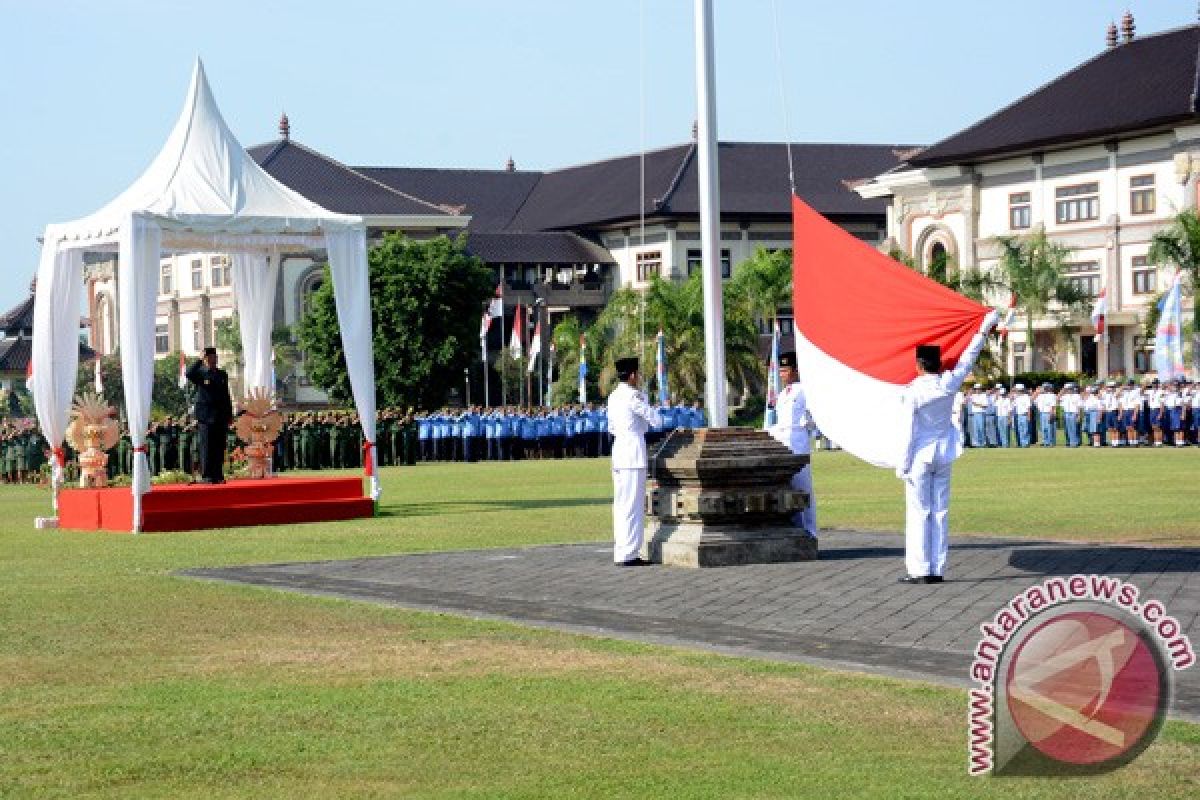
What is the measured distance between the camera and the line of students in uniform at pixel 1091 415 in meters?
40.8

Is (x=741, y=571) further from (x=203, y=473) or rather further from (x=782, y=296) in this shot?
(x=782, y=296)

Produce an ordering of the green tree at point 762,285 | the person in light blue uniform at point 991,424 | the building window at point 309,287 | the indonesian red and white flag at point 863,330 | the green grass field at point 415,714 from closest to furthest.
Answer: the green grass field at point 415,714
the indonesian red and white flag at point 863,330
the person in light blue uniform at point 991,424
the green tree at point 762,285
the building window at point 309,287

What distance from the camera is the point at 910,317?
15.7 metres

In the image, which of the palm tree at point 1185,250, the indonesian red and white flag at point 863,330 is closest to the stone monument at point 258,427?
the indonesian red and white flag at point 863,330

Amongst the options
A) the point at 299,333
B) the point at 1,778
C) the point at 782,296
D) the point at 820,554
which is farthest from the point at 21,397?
the point at 1,778

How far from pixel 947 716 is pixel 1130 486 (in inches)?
700

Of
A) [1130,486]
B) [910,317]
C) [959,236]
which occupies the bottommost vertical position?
[1130,486]

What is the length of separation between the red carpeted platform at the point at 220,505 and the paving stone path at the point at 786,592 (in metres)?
6.01

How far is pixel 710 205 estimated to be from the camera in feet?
55.5

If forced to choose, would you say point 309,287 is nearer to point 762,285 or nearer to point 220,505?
point 762,285

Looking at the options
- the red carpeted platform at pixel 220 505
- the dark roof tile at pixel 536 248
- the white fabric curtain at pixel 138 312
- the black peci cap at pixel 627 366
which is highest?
the dark roof tile at pixel 536 248

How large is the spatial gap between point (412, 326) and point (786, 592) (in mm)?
52854

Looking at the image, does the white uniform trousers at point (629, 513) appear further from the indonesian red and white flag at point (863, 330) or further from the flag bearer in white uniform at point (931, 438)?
the flag bearer in white uniform at point (931, 438)

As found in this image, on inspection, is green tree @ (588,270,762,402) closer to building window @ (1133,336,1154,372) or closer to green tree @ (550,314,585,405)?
green tree @ (550,314,585,405)
